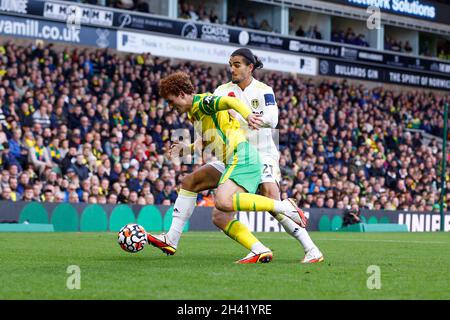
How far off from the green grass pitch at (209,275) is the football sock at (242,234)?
11.6 inches

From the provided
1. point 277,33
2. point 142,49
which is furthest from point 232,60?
point 277,33

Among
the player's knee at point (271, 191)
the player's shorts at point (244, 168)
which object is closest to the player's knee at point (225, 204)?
the player's shorts at point (244, 168)

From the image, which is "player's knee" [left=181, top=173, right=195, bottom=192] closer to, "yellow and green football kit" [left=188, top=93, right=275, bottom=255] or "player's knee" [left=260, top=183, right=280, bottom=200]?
"yellow and green football kit" [left=188, top=93, right=275, bottom=255]

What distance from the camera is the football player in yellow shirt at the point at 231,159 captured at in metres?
8.01

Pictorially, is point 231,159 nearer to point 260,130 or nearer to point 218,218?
point 218,218

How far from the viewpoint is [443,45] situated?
136 ft

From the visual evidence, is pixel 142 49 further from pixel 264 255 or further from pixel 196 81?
pixel 264 255

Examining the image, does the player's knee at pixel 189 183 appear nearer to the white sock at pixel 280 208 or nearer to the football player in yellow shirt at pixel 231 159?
the football player in yellow shirt at pixel 231 159

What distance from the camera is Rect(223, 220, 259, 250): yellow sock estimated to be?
332 inches

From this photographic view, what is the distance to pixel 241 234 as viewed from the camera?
8.46m

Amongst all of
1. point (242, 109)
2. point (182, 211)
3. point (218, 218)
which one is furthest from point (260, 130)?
point (242, 109)

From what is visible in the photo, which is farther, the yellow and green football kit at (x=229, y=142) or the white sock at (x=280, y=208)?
the yellow and green football kit at (x=229, y=142)

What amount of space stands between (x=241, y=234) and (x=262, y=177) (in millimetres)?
707

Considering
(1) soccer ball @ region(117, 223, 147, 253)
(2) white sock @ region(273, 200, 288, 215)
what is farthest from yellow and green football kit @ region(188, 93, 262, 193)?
(1) soccer ball @ region(117, 223, 147, 253)
